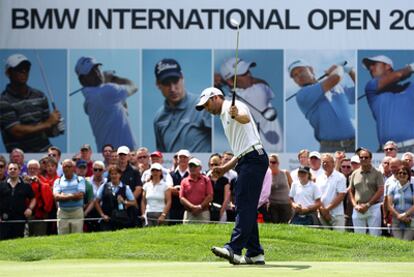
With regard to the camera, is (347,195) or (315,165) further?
(315,165)

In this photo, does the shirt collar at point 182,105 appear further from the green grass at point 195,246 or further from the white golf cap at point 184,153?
the green grass at point 195,246

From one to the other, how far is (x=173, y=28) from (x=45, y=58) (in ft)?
6.10

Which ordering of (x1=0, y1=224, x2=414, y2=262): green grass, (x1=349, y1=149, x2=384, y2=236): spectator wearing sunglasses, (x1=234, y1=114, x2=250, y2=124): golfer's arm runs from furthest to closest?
(x1=349, y1=149, x2=384, y2=236): spectator wearing sunglasses → (x1=0, y1=224, x2=414, y2=262): green grass → (x1=234, y1=114, x2=250, y2=124): golfer's arm

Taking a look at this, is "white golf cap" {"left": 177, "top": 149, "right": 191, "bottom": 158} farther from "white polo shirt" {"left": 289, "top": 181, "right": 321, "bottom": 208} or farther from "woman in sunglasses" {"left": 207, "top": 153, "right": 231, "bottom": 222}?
"white polo shirt" {"left": 289, "top": 181, "right": 321, "bottom": 208}

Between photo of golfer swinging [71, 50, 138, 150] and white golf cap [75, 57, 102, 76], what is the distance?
88 mm

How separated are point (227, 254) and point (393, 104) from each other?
27.0ft

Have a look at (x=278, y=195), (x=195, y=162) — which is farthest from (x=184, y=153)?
(x=278, y=195)

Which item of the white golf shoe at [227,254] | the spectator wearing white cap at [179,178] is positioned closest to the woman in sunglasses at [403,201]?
the spectator wearing white cap at [179,178]

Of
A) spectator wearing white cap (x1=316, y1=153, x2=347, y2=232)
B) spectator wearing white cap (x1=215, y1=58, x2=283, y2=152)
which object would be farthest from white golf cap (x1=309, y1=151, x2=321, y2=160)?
spectator wearing white cap (x1=215, y1=58, x2=283, y2=152)

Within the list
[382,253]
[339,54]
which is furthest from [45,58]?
[382,253]

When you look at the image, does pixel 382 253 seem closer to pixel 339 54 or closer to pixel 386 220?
pixel 386 220

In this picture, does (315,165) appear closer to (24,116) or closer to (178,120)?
(178,120)

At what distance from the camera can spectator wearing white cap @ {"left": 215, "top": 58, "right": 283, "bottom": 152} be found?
19.7 metres

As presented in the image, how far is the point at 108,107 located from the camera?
20.0 metres
